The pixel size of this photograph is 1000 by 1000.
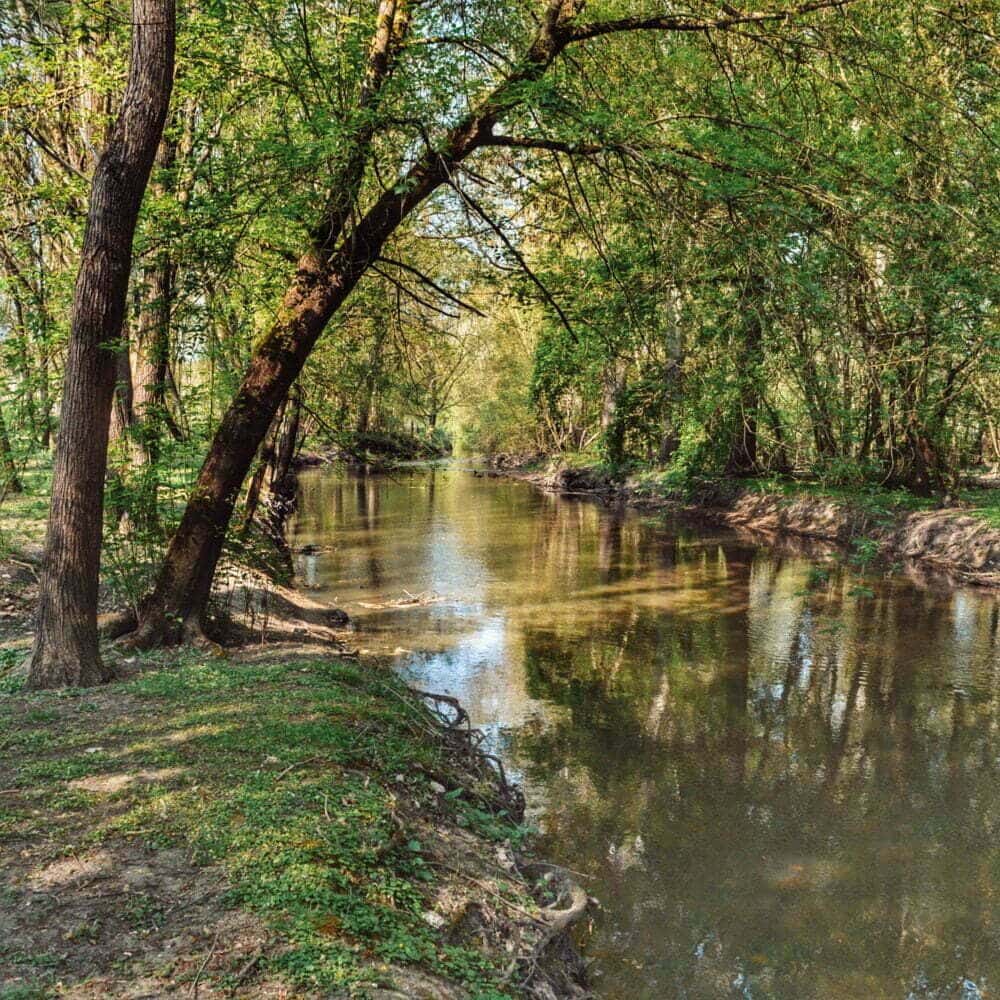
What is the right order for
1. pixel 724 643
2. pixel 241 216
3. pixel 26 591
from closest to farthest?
pixel 241 216, pixel 26 591, pixel 724 643

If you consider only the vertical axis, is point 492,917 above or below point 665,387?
below

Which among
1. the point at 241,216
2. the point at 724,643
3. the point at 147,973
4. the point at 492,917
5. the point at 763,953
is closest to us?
the point at 147,973

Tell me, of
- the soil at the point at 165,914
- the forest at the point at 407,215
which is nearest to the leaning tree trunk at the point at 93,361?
the forest at the point at 407,215

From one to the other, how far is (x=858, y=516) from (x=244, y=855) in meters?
19.5

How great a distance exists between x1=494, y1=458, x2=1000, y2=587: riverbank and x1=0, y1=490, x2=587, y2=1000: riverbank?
19.9 feet

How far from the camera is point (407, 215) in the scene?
895 centimetres

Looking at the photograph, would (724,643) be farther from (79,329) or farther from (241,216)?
(79,329)

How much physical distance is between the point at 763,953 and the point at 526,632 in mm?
7723

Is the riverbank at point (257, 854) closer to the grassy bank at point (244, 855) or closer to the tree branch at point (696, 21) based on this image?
the grassy bank at point (244, 855)

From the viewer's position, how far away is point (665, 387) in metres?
8.00

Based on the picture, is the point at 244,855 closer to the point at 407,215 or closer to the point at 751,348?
the point at 751,348

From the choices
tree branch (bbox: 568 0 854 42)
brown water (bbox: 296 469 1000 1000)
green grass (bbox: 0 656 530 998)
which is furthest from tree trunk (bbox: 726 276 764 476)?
green grass (bbox: 0 656 530 998)

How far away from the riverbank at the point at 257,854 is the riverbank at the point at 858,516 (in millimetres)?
6065

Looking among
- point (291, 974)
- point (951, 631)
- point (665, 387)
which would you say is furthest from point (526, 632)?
point (291, 974)
